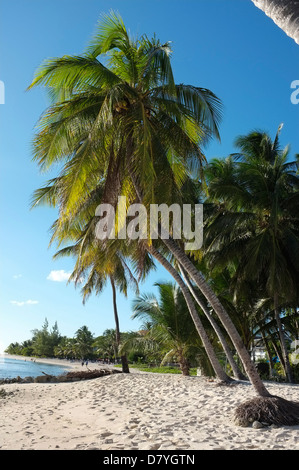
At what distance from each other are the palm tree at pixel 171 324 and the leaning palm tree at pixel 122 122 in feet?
28.3

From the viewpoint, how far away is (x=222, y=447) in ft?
16.9

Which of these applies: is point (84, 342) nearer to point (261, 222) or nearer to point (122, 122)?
point (261, 222)

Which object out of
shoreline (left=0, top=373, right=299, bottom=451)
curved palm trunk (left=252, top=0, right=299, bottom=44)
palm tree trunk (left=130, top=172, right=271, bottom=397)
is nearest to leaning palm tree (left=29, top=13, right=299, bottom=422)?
palm tree trunk (left=130, top=172, right=271, bottom=397)

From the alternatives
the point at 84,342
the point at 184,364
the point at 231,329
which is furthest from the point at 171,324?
the point at 84,342

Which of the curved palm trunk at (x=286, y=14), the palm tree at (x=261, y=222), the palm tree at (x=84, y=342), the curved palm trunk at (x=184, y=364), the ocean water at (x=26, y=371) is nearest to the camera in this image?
the curved palm trunk at (x=286, y=14)

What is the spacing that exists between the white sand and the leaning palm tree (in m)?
1.73

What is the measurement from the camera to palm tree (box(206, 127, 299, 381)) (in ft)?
45.9

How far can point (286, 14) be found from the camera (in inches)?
98.7

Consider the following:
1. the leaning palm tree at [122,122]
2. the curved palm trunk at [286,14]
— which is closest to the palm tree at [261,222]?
the leaning palm tree at [122,122]

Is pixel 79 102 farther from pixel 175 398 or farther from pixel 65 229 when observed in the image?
pixel 175 398

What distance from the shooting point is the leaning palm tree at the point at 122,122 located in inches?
318

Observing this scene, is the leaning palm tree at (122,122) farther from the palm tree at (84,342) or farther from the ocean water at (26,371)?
the palm tree at (84,342)

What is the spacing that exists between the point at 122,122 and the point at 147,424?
6.18 meters

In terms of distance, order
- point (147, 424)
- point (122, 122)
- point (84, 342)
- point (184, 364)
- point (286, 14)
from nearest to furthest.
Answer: point (286, 14) < point (147, 424) < point (122, 122) < point (184, 364) < point (84, 342)
